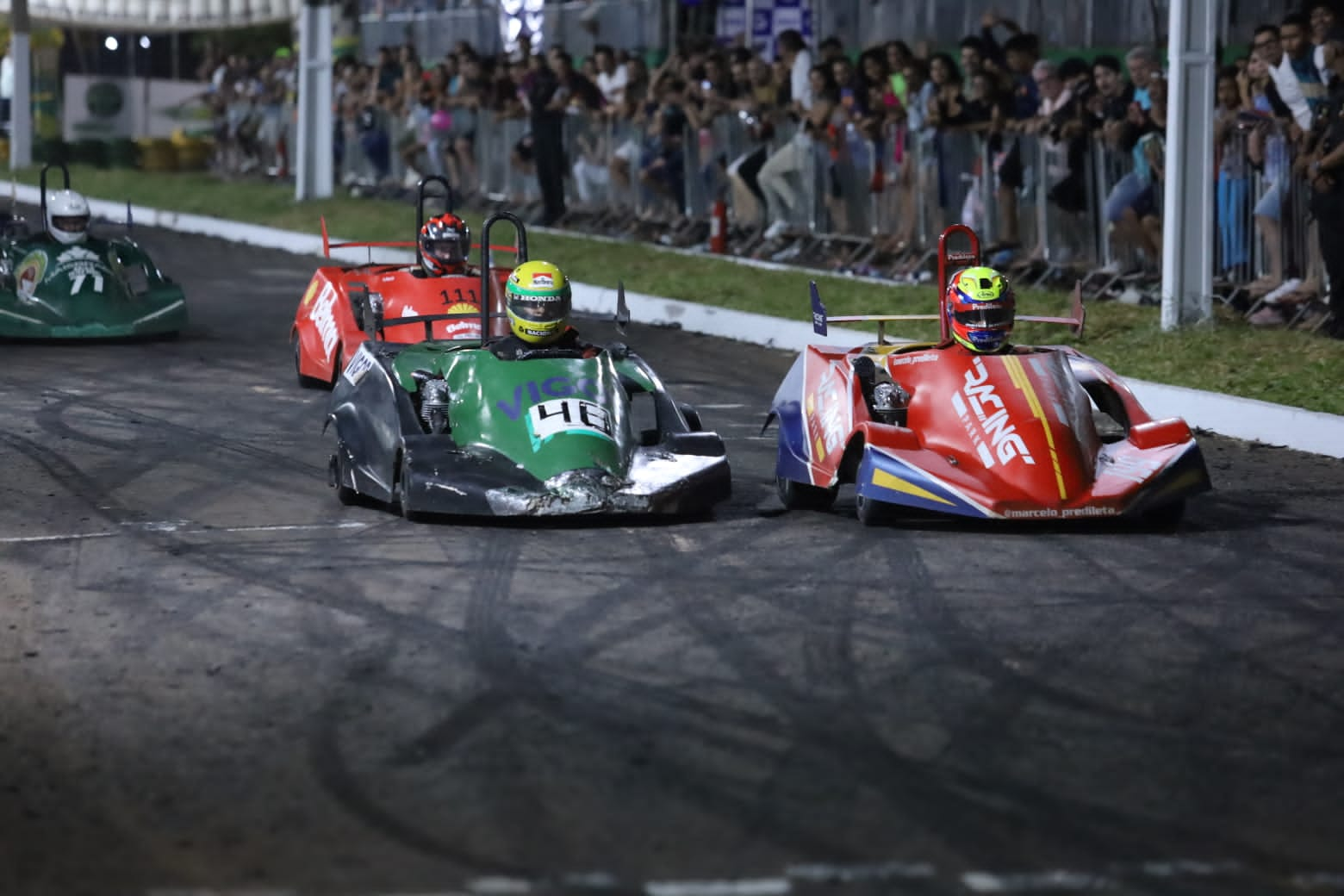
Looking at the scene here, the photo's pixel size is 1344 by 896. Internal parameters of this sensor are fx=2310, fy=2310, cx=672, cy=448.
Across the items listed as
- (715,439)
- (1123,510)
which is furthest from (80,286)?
(1123,510)

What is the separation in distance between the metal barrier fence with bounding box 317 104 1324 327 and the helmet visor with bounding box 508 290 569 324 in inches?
255

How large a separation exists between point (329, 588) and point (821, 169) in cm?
1223

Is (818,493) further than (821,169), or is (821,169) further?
(821,169)

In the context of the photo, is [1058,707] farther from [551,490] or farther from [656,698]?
[551,490]

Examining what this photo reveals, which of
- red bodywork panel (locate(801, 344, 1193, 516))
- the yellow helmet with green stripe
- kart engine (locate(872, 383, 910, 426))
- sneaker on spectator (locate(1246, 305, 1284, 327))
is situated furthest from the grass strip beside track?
the yellow helmet with green stripe

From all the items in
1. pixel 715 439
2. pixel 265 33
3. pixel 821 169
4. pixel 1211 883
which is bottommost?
pixel 1211 883

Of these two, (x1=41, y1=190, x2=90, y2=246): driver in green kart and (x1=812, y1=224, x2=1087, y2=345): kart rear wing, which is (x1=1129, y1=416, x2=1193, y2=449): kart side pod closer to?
(x1=812, y1=224, x2=1087, y2=345): kart rear wing

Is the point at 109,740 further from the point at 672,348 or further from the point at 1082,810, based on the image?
the point at 672,348

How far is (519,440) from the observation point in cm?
988

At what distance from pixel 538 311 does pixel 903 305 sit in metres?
7.26

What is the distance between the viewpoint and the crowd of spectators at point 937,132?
50.3 feet

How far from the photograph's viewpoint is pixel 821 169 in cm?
2009

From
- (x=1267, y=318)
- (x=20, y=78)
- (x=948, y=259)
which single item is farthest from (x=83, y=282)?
(x=20, y=78)

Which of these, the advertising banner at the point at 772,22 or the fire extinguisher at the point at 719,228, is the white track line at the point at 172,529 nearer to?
the fire extinguisher at the point at 719,228
